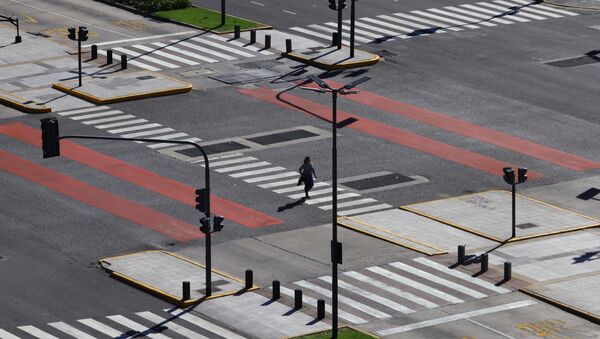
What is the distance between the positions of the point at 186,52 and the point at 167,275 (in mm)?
34545

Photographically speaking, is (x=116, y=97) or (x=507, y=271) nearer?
(x=507, y=271)

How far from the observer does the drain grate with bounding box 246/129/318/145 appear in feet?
267

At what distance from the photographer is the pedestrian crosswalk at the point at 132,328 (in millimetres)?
58188

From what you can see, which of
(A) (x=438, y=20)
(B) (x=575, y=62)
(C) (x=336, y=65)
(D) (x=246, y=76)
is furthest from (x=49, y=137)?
(A) (x=438, y=20)

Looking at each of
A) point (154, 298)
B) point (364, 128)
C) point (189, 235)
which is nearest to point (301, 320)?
point (154, 298)

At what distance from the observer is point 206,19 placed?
10350cm

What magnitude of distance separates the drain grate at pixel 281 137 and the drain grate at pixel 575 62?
18490 mm

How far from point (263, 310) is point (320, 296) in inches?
Answer: 100

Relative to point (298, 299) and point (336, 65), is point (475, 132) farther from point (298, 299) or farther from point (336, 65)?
point (298, 299)

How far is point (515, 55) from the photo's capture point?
9700 centimetres

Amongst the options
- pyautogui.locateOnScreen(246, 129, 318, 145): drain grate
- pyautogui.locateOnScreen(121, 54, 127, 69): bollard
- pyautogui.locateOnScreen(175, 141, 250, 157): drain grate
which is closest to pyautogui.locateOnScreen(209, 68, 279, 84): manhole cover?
pyautogui.locateOnScreen(121, 54, 127, 69): bollard

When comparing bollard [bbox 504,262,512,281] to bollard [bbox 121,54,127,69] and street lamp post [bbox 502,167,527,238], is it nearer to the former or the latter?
street lamp post [bbox 502,167,527,238]

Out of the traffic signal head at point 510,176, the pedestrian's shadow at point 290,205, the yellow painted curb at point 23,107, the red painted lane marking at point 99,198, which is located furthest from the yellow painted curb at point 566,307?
the yellow painted curb at point 23,107

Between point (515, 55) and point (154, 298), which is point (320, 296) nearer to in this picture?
point (154, 298)
